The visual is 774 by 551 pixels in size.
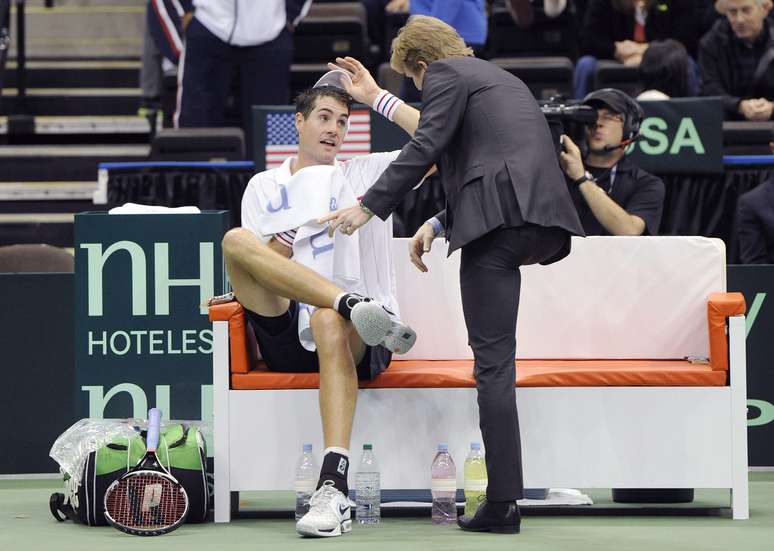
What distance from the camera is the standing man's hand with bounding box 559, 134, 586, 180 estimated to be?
21.6ft

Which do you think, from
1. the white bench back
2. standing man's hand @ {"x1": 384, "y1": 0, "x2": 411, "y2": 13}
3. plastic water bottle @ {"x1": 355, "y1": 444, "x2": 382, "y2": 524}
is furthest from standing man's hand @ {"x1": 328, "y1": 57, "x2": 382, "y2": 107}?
standing man's hand @ {"x1": 384, "y1": 0, "x2": 411, "y2": 13}

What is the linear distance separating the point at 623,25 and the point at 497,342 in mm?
5703

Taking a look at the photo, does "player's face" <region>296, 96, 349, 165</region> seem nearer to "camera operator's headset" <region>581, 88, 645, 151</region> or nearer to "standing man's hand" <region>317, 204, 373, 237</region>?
"standing man's hand" <region>317, 204, 373, 237</region>

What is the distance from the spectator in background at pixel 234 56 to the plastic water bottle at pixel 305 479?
151 inches

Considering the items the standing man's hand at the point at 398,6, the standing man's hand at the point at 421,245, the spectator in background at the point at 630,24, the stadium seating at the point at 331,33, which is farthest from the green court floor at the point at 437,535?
the standing man's hand at the point at 398,6

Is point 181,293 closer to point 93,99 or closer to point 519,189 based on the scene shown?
point 519,189

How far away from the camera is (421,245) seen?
→ 537cm

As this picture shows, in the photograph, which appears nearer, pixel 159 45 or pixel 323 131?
pixel 323 131

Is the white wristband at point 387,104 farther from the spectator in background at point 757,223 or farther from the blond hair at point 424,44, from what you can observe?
the spectator in background at point 757,223

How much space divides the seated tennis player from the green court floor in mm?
195

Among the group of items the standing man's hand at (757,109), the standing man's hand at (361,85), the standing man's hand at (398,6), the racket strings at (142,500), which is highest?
the standing man's hand at (398,6)

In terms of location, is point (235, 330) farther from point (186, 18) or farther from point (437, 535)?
point (186, 18)

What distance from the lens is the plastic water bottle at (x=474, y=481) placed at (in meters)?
5.14

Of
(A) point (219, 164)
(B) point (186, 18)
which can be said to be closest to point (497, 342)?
(A) point (219, 164)
